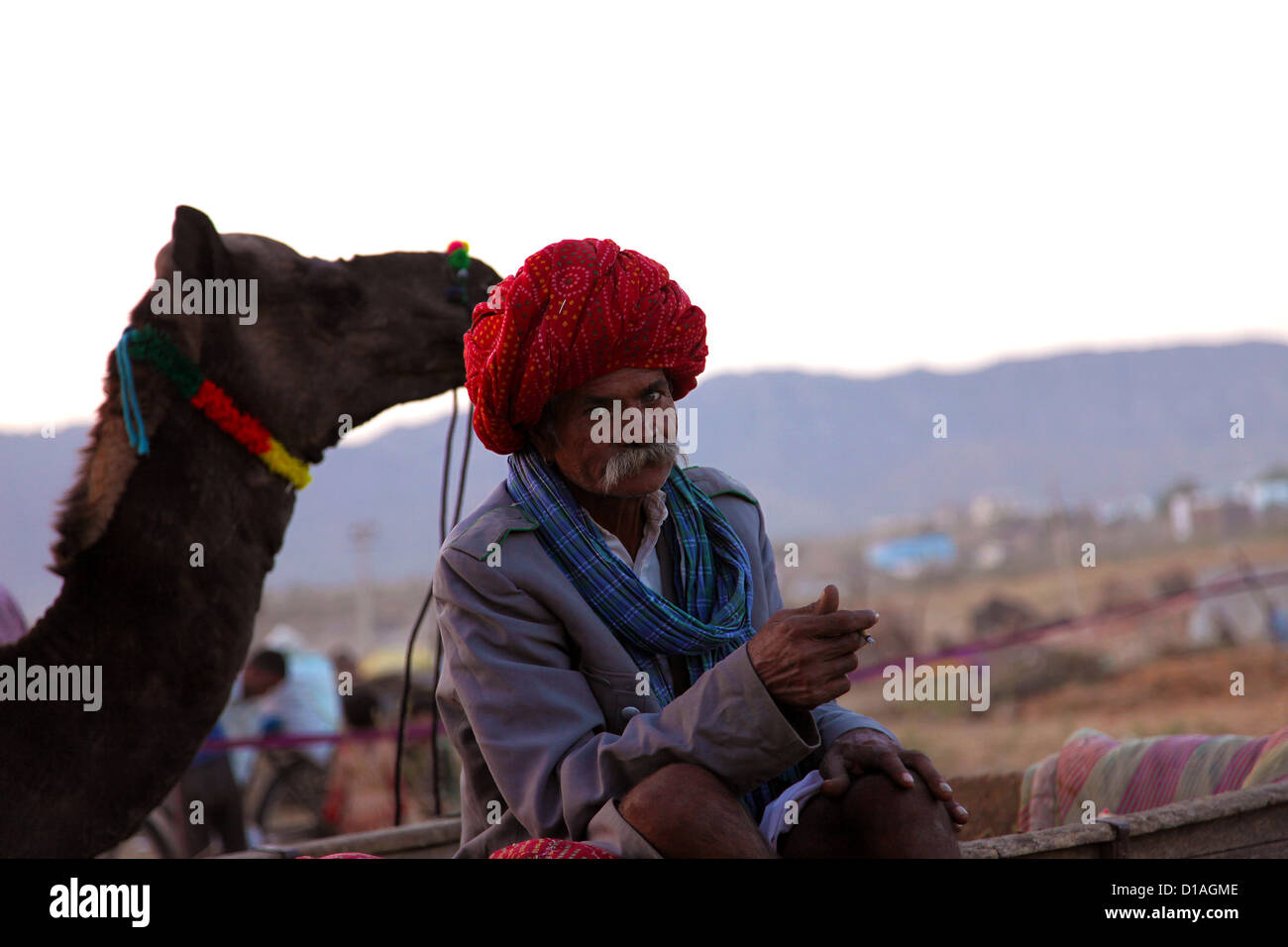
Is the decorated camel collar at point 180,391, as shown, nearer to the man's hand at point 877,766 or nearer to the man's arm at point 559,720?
the man's arm at point 559,720

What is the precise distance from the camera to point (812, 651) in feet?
8.04

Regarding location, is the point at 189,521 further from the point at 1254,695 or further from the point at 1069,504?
the point at 1069,504

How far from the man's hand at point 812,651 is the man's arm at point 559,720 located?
0.04 meters

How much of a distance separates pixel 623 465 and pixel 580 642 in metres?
0.39

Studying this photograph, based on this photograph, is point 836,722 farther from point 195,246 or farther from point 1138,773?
point 195,246

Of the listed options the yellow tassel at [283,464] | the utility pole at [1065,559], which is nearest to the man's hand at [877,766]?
the yellow tassel at [283,464]

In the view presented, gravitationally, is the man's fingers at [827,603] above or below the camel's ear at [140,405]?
below

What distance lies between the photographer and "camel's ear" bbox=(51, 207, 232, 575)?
12.9 ft

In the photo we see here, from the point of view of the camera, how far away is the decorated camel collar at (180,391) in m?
3.97

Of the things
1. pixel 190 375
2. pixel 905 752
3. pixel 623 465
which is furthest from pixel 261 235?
pixel 905 752

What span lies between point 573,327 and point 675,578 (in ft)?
2.01

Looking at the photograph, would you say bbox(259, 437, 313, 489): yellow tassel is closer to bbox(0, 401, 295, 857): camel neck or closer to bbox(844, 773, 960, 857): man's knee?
bbox(0, 401, 295, 857): camel neck

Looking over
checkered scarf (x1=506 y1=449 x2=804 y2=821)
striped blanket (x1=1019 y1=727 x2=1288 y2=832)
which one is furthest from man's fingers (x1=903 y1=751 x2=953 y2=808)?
striped blanket (x1=1019 y1=727 x2=1288 y2=832)
